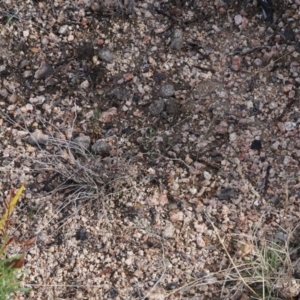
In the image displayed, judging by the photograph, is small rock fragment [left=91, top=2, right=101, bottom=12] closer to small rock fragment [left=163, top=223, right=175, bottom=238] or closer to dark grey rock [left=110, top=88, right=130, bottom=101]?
dark grey rock [left=110, top=88, right=130, bottom=101]

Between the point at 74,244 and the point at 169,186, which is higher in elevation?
the point at 169,186

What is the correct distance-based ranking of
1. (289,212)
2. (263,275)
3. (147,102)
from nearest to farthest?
(263,275) → (289,212) → (147,102)

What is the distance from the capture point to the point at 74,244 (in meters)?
2.23

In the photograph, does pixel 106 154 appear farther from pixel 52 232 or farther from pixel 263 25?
pixel 263 25

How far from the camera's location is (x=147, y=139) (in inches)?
92.2

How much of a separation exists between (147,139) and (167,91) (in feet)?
0.70

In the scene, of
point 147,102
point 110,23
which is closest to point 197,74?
point 147,102

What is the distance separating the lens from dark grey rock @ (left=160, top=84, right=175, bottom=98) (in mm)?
2389

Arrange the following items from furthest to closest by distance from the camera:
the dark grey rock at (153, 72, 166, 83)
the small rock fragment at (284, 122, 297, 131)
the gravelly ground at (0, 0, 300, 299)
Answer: the dark grey rock at (153, 72, 166, 83) → the small rock fragment at (284, 122, 297, 131) → the gravelly ground at (0, 0, 300, 299)

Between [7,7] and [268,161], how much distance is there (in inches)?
49.1

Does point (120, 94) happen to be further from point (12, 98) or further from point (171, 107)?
point (12, 98)

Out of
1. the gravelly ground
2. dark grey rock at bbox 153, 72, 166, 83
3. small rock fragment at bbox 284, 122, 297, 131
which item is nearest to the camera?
the gravelly ground

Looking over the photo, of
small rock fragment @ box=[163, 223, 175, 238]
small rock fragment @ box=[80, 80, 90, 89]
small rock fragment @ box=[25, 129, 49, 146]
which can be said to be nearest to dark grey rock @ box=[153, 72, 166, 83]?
small rock fragment @ box=[80, 80, 90, 89]

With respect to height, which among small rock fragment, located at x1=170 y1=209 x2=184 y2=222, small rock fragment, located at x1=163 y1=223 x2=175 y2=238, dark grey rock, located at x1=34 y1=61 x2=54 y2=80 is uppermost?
dark grey rock, located at x1=34 y1=61 x2=54 y2=80
